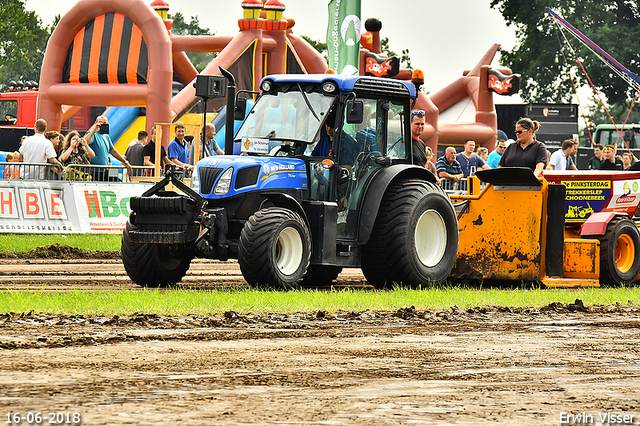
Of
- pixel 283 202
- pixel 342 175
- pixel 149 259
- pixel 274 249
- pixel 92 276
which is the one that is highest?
pixel 342 175

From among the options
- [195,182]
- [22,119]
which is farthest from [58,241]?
[22,119]

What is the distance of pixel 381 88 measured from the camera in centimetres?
1191

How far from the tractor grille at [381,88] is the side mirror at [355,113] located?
18.7 inches

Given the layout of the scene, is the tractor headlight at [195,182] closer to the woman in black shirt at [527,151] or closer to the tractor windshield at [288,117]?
the tractor windshield at [288,117]

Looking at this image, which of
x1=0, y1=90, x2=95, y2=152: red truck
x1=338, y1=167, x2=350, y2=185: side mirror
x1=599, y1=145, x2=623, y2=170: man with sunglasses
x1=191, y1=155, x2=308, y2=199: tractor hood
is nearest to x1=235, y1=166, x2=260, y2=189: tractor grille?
x1=191, y1=155, x2=308, y2=199: tractor hood

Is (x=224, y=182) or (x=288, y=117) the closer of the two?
(x=224, y=182)

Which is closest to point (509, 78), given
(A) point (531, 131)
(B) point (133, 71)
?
(B) point (133, 71)

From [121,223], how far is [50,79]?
875 cm

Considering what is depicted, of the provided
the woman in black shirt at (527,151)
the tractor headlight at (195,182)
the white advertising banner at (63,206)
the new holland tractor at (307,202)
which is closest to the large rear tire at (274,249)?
the new holland tractor at (307,202)

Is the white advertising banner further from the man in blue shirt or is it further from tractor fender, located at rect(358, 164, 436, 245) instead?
tractor fender, located at rect(358, 164, 436, 245)

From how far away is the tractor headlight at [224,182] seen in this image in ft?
36.1

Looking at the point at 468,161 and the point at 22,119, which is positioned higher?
the point at 22,119

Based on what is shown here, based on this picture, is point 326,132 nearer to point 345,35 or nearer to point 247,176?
point 247,176

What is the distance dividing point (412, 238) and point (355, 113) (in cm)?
159
